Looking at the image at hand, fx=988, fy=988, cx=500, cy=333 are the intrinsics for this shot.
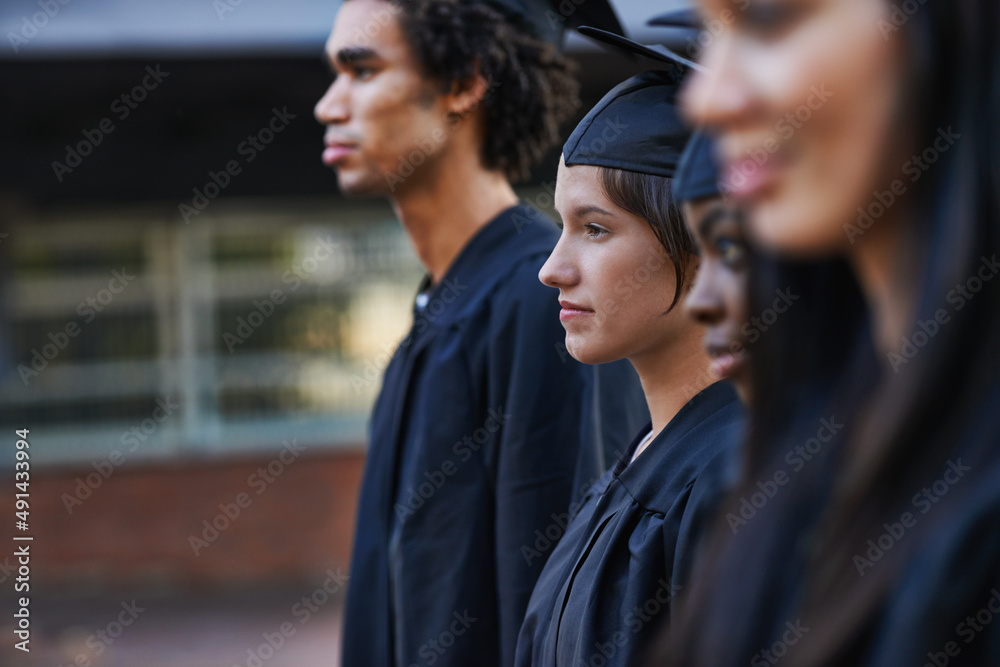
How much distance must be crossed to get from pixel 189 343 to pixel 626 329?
23.7ft

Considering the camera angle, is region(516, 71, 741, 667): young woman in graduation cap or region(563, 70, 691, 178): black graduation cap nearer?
region(516, 71, 741, 667): young woman in graduation cap

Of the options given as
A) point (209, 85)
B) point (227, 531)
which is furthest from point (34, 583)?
point (209, 85)

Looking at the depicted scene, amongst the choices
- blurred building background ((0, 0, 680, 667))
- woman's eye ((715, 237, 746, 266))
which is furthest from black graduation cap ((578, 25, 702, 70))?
blurred building background ((0, 0, 680, 667))

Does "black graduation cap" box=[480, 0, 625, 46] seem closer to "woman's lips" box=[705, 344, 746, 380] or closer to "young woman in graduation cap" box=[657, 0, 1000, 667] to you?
"woman's lips" box=[705, 344, 746, 380]

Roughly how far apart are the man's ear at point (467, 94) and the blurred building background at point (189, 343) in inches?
188

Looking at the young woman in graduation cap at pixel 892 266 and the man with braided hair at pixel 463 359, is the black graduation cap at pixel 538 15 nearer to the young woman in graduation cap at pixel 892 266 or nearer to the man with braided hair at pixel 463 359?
the man with braided hair at pixel 463 359

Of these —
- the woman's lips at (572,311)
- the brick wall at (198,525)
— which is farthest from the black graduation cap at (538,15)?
the brick wall at (198,525)

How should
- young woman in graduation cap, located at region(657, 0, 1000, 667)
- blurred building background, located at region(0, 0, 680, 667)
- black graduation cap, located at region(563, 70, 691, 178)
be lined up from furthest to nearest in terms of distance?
blurred building background, located at region(0, 0, 680, 667), black graduation cap, located at region(563, 70, 691, 178), young woman in graduation cap, located at region(657, 0, 1000, 667)

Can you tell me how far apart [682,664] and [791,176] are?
35 cm

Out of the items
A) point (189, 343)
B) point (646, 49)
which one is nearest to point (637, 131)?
point (646, 49)

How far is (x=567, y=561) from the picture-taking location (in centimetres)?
145

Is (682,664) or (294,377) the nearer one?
(682,664)

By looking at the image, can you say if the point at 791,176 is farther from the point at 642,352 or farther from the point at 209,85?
the point at 209,85

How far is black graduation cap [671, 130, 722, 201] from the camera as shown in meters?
0.86
